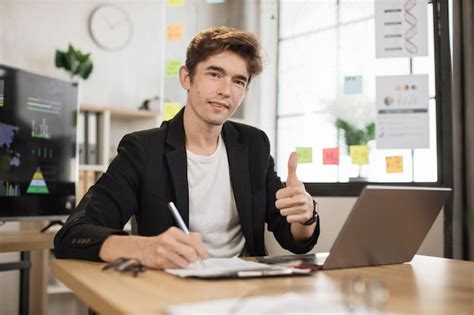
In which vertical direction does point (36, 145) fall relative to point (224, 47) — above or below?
below

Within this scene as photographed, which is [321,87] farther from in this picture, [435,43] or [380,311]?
[380,311]

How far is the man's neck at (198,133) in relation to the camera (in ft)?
5.90

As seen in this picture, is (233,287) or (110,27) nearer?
(233,287)

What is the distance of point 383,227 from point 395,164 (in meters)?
1.40

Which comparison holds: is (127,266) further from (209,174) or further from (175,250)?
(209,174)

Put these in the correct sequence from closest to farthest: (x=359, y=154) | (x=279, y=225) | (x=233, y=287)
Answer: (x=233, y=287) < (x=279, y=225) < (x=359, y=154)

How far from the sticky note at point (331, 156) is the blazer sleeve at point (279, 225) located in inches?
33.6

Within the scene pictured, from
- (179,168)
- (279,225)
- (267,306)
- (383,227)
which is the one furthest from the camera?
(279,225)

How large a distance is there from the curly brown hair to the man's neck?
16 centimetres

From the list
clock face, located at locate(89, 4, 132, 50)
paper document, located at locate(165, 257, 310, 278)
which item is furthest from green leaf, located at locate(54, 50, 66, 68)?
paper document, located at locate(165, 257, 310, 278)

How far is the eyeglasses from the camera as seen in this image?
3.41 feet

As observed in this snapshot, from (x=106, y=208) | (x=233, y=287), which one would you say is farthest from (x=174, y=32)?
(x=233, y=287)

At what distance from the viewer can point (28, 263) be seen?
241 cm

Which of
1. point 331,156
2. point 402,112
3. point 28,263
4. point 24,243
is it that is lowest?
point 28,263
